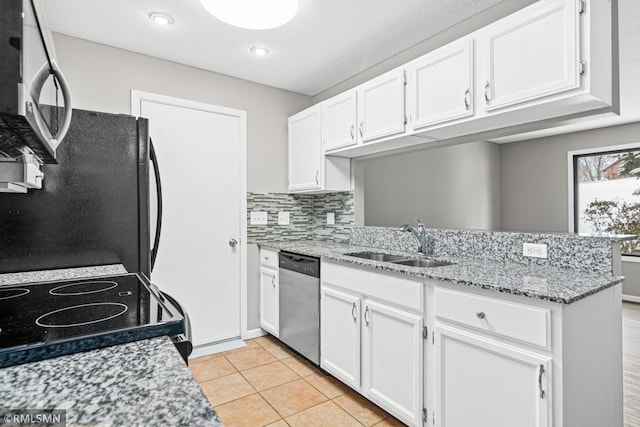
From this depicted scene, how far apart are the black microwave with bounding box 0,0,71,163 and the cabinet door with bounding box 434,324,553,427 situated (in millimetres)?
1597

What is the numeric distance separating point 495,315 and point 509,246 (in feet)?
2.28

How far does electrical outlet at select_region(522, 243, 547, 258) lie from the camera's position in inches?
71.0

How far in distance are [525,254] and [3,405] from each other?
6.87ft

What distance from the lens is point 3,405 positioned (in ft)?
1.75

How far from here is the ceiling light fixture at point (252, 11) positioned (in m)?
1.67

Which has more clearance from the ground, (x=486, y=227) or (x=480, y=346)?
(x=486, y=227)

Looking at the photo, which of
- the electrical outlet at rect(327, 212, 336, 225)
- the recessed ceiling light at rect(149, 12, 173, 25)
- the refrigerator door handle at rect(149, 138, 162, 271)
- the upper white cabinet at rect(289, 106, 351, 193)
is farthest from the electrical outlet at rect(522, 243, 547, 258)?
the recessed ceiling light at rect(149, 12, 173, 25)

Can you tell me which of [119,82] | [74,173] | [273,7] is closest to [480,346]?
[273,7]

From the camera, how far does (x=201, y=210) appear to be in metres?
2.95

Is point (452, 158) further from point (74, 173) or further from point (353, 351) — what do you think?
point (74, 173)

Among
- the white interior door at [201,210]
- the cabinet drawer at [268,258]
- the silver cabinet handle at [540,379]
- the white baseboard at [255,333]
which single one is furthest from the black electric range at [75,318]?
the white baseboard at [255,333]

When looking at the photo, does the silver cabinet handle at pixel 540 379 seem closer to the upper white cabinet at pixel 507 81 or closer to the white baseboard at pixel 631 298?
the upper white cabinet at pixel 507 81

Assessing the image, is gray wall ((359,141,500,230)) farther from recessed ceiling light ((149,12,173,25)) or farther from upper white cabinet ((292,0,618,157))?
recessed ceiling light ((149,12,173,25))

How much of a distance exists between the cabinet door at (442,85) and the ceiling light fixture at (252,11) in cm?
85
